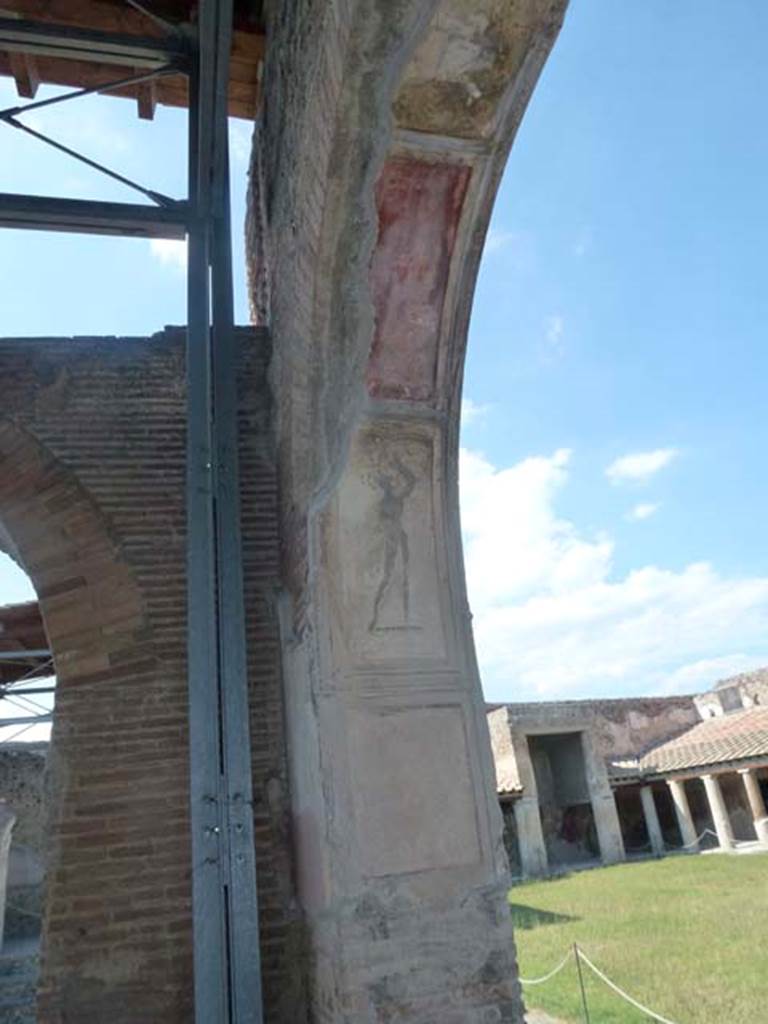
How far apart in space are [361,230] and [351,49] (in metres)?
0.62

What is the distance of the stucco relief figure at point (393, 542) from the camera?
10.3ft

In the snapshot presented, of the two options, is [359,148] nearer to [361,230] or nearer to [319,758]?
[361,230]

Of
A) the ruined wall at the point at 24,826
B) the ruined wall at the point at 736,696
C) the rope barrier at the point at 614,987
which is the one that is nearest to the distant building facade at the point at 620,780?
the ruined wall at the point at 736,696

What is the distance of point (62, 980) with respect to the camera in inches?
116

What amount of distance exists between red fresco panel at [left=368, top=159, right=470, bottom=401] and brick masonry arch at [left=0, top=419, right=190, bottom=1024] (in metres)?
1.60

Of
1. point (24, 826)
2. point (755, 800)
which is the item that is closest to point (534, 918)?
point (24, 826)

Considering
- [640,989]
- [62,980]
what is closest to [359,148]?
[62,980]


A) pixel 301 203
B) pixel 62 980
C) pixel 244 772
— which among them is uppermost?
pixel 301 203

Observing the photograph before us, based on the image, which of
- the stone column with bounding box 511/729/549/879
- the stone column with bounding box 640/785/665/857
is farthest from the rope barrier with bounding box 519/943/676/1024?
the stone column with bounding box 640/785/665/857

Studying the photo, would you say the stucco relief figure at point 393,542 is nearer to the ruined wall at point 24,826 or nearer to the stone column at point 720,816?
the ruined wall at point 24,826

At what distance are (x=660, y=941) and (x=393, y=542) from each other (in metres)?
7.61

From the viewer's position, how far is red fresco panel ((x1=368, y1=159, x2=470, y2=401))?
2969 mm

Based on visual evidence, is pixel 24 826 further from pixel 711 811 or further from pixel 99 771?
pixel 711 811

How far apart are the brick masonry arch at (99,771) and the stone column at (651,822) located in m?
20.3
